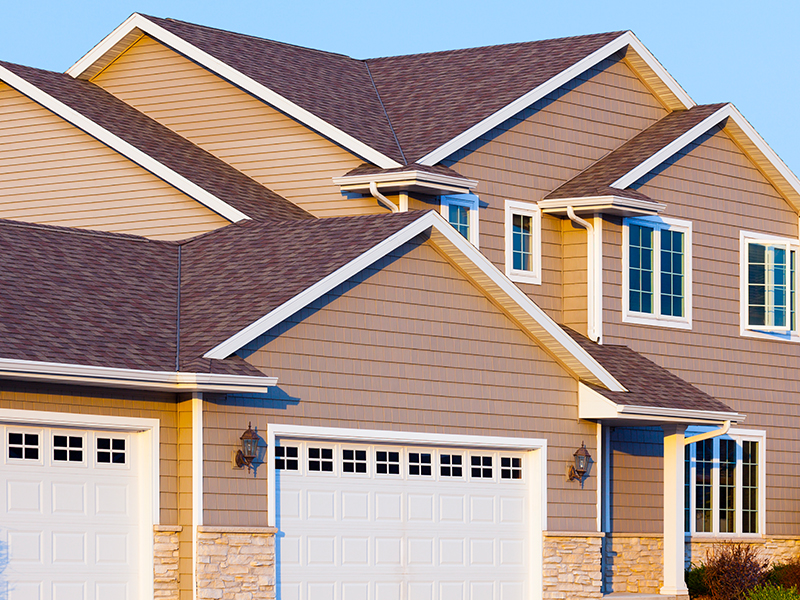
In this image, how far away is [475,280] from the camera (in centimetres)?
1984

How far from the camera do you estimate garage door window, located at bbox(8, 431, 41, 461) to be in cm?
1602

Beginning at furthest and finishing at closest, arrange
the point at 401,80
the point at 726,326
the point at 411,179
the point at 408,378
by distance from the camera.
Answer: the point at 401,80, the point at 726,326, the point at 411,179, the point at 408,378

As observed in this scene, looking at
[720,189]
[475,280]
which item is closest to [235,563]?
[475,280]

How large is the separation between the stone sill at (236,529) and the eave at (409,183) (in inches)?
253

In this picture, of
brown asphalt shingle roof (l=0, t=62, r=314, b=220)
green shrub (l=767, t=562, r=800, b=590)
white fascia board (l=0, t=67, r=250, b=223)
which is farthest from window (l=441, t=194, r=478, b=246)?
green shrub (l=767, t=562, r=800, b=590)

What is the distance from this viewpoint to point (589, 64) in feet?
80.4

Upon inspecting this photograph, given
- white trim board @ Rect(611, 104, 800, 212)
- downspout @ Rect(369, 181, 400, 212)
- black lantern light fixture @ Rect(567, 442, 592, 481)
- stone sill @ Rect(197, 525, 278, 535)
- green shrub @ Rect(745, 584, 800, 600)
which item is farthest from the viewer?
white trim board @ Rect(611, 104, 800, 212)

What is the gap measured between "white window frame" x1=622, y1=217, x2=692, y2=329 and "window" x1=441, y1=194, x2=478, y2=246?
8.49 ft

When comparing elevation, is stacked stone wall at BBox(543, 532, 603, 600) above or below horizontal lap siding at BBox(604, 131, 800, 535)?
below

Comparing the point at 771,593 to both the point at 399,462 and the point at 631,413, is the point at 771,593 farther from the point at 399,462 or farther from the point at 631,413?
the point at 399,462

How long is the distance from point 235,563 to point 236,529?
41cm

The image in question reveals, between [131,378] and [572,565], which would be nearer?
[131,378]

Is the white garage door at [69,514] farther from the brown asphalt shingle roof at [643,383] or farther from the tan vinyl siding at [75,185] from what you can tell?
the brown asphalt shingle roof at [643,383]

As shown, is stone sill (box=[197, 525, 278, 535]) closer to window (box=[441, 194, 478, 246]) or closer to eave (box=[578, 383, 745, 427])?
eave (box=[578, 383, 745, 427])
